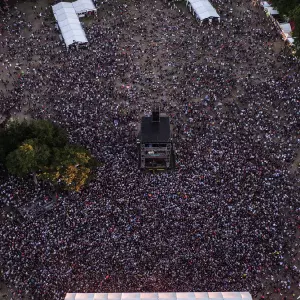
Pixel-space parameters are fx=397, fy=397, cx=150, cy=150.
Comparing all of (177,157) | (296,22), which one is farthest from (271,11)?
(177,157)

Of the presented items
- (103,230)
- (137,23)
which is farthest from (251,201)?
(137,23)

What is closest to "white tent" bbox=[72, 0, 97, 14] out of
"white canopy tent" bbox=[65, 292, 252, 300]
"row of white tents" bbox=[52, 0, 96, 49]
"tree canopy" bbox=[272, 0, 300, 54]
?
"row of white tents" bbox=[52, 0, 96, 49]

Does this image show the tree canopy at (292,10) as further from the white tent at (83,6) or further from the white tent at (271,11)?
the white tent at (83,6)

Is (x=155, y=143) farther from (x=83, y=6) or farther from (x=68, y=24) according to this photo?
(x=83, y=6)

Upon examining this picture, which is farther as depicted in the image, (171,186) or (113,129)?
(113,129)

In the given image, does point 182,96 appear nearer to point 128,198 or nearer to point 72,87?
point 72,87

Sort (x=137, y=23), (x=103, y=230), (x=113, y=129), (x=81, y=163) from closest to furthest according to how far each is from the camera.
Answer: (x=103, y=230) → (x=81, y=163) → (x=113, y=129) → (x=137, y=23)

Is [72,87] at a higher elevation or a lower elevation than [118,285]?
higher
